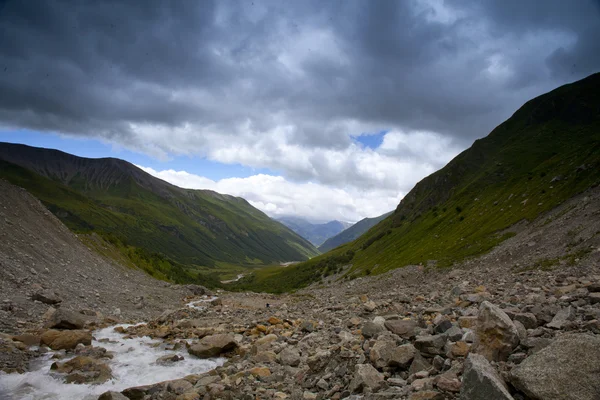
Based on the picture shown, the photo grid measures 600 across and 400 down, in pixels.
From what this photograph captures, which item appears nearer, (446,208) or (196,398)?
(196,398)

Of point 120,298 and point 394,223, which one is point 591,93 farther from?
point 120,298

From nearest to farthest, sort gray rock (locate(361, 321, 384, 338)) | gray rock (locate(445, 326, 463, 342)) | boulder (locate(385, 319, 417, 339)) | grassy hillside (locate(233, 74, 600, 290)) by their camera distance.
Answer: gray rock (locate(445, 326, 463, 342))
boulder (locate(385, 319, 417, 339))
gray rock (locate(361, 321, 384, 338))
grassy hillside (locate(233, 74, 600, 290))

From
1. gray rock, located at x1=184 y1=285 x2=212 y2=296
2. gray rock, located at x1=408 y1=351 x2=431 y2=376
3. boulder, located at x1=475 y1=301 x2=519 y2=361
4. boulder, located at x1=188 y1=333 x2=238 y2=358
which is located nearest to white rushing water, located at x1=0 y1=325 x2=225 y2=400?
boulder, located at x1=188 y1=333 x2=238 y2=358

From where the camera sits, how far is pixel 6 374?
15.8 meters

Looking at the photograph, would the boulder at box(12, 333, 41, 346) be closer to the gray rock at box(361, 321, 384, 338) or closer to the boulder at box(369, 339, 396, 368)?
the gray rock at box(361, 321, 384, 338)

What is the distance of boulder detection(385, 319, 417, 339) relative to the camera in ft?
44.9

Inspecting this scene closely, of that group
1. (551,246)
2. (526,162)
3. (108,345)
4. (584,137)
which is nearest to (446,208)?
(526,162)

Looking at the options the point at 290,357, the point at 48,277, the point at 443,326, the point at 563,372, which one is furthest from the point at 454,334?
the point at 48,277

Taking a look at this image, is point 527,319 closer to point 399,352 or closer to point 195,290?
point 399,352

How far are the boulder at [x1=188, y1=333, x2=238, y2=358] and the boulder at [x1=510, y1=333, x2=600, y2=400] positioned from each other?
16.6 metres

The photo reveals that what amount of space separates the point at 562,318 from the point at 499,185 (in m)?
105

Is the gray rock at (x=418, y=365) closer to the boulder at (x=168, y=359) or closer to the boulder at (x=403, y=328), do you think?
the boulder at (x=403, y=328)

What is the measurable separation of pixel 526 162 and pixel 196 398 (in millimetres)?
125987

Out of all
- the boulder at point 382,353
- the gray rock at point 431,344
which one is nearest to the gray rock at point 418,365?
the gray rock at point 431,344
